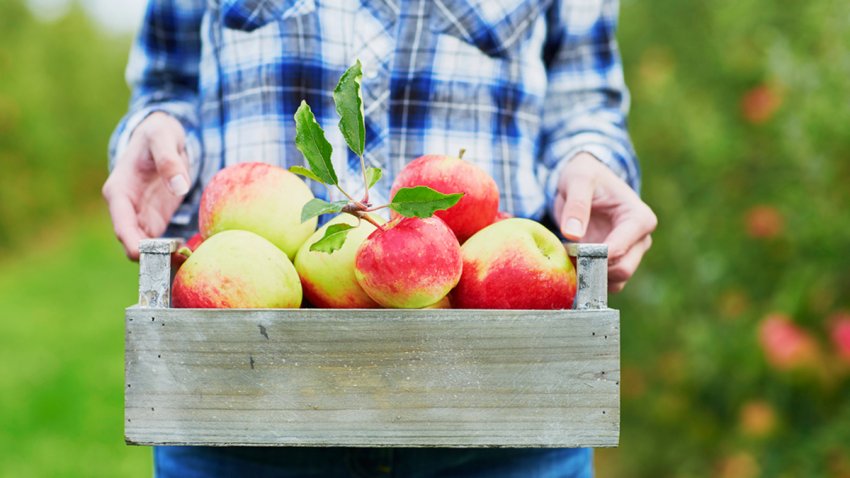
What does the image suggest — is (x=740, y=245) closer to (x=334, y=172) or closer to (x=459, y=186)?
(x=459, y=186)

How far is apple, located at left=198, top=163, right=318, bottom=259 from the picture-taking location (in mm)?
1105

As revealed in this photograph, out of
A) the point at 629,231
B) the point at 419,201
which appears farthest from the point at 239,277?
the point at 629,231

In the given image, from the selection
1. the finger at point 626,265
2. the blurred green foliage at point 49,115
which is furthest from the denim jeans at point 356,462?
the blurred green foliage at point 49,115

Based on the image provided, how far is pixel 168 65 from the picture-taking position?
1467 millimetres

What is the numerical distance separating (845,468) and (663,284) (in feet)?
3.37

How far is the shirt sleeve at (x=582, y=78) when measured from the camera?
1449mm

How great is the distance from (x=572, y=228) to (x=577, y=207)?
0.04 metres

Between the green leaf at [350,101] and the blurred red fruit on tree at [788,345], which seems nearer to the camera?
the green leaf at [350,101]

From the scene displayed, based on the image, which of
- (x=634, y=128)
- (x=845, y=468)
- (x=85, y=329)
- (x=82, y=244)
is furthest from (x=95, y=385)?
(x=82, y=244)

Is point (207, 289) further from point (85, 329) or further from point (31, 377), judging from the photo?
point (85, 329)

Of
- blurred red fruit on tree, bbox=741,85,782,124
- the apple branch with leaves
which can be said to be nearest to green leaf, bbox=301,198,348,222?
the apple branch with leaves

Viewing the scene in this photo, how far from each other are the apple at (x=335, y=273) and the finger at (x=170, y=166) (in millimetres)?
215

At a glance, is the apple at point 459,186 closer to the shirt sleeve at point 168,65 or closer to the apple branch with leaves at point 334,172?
the apple branch with leaves at point 334,172

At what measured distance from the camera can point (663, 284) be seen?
3252 millimetres
